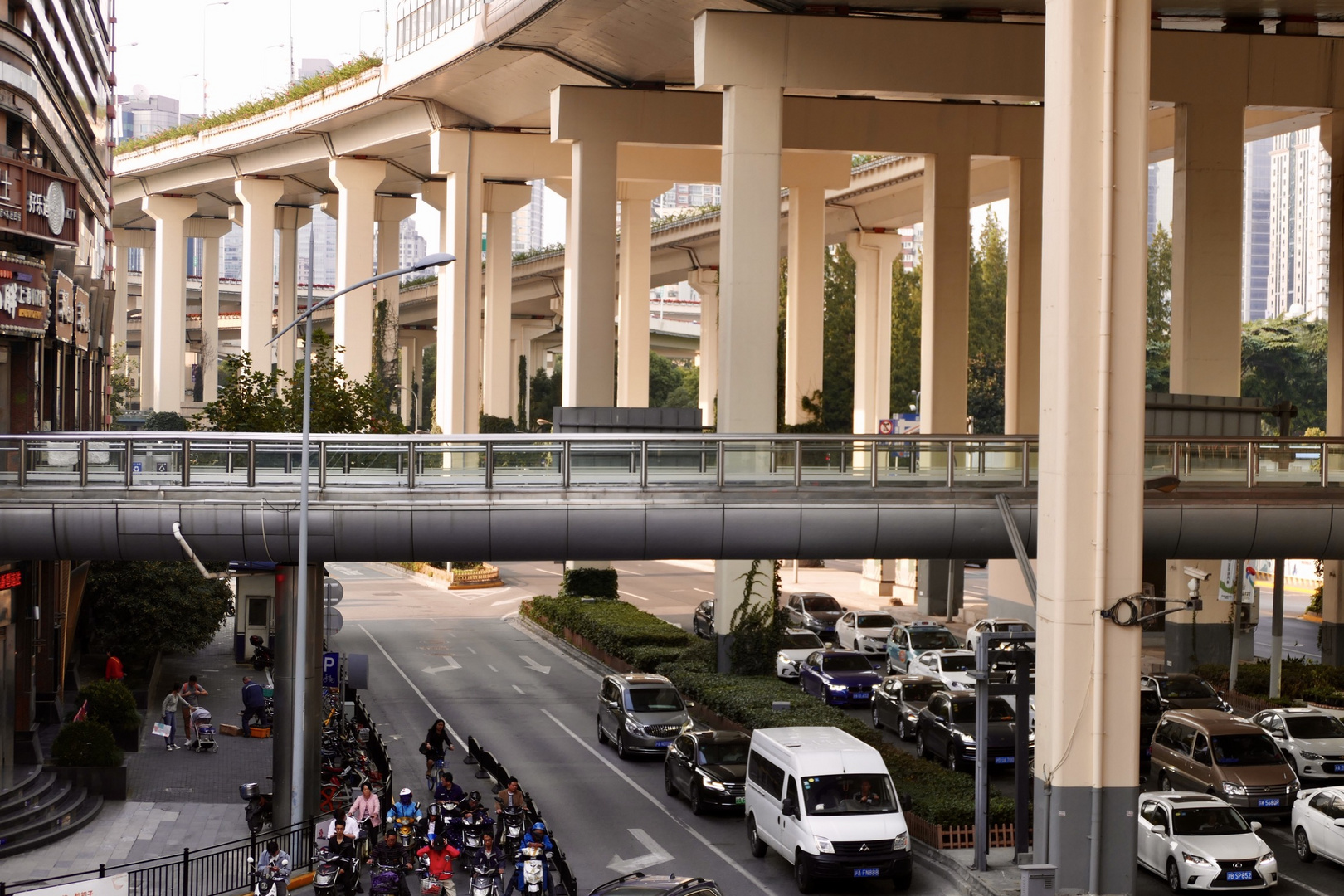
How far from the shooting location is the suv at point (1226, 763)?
23.8m

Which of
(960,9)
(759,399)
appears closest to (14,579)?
(759,399)

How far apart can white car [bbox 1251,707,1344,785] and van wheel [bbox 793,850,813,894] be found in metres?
10.5

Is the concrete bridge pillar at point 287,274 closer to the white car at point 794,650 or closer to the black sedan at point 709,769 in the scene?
the white car at point 794,650

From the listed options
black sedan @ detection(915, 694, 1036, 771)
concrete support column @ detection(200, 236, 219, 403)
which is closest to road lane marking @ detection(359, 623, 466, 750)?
black sedan @ detection(915, 694, 1036, 771)

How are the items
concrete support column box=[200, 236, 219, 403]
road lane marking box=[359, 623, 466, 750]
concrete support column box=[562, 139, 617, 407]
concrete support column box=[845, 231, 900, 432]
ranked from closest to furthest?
road lane marking box=[359, 623, 466, 750], concrete support column box=[562, 139, 617, 407], concrete support column box=[845, 231, 900, 432], concrete support column box=[200, 236, 219, 403]

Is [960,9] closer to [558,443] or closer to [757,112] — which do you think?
[757,112]

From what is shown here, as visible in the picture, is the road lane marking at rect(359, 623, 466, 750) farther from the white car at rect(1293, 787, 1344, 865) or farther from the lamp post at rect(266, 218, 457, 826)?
the white car at rect(1293, 787, 1344, 865)

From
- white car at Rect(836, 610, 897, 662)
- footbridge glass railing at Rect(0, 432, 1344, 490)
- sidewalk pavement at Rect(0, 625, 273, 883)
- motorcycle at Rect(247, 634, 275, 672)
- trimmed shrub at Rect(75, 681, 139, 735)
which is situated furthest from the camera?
white car at Rect(836, 610, 897, 662)

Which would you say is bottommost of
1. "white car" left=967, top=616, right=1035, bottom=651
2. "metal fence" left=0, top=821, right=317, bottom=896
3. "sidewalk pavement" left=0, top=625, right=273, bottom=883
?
"sidewalk pavement" left=0, top=625, right=273, bottom=883

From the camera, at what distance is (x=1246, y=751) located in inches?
966

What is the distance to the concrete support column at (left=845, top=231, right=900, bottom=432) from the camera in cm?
6688

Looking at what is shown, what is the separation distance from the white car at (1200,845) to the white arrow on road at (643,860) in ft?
24.0

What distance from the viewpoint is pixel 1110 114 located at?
19406 mm

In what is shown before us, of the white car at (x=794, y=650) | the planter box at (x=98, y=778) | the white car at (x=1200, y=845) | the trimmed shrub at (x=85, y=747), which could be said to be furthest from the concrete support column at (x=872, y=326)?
the white car at (x=1200, y=845)
